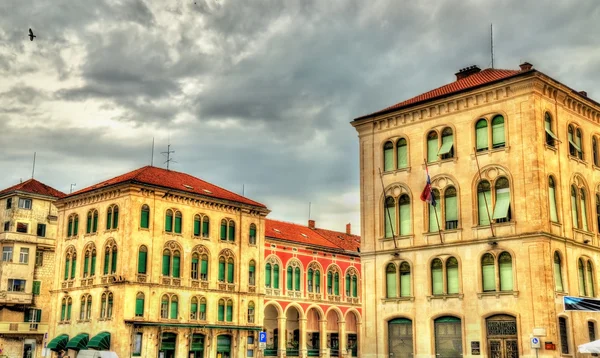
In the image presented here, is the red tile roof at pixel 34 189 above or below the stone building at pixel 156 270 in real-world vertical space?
above

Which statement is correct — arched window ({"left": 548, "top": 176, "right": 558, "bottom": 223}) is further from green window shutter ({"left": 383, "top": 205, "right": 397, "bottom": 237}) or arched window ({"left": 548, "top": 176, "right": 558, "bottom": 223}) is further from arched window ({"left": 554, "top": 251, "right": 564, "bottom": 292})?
green window shutter ({"left": 383, "top": 205, "right": 397, "bottom": 237})

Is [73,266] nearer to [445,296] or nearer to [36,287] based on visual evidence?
[36,287]

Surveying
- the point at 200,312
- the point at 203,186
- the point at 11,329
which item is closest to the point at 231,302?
the point at 200,312

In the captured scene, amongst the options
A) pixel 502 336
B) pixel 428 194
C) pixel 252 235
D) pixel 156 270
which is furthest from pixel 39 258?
pixel 502 336

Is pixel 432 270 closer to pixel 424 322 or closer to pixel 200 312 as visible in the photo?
pixel 424 322

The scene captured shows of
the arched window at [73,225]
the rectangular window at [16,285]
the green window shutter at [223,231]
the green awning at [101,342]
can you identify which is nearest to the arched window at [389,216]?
the green window shutter at [223,231]

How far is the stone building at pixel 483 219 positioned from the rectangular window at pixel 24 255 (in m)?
40.0

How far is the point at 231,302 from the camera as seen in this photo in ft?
219

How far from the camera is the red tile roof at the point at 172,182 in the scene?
206 feet

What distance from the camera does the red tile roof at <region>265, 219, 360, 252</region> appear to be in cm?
7753

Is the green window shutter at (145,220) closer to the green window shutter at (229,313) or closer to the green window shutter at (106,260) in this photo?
the green window shutter at (106,260)

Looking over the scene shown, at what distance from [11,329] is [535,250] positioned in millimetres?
50051

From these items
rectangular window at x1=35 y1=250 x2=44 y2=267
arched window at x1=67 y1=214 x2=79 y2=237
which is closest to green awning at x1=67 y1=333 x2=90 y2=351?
arched window at x1=67 y1=214 x2=79 y2=237

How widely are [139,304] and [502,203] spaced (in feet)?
104
